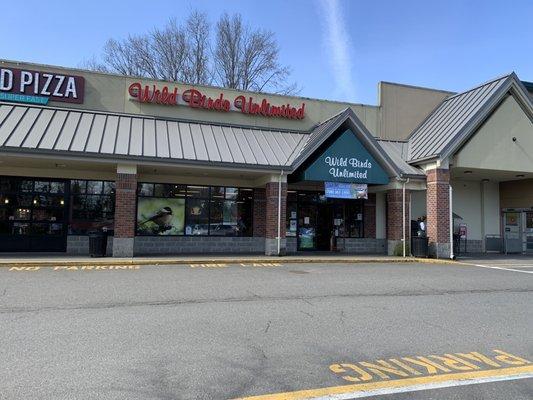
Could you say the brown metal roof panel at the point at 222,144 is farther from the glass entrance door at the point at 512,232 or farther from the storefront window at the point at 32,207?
the glass entrance door at the point at 512,232

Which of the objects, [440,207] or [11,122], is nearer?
[11,122]

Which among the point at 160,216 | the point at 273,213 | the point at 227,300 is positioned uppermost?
the point at 273,213

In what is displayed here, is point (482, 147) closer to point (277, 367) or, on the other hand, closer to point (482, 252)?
point (482, 252)

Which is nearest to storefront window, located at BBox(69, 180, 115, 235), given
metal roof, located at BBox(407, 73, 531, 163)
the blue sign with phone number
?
the blue sign with phone number

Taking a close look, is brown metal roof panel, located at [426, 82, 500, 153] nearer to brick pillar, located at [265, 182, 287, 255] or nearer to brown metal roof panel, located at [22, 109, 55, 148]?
brick pillar, located at [265, 182, 287, 255]

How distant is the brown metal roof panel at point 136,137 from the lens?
55.5 ft

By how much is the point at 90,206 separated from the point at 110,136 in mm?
3314

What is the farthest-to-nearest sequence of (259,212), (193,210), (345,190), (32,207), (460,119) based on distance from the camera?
1. (259,212)
2. (460,119)
3. (193,210)
4. (345,190)
5. (32,207)

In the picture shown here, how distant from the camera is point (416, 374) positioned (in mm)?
5172

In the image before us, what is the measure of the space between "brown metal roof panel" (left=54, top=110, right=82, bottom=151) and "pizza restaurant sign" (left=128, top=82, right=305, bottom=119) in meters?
2.60

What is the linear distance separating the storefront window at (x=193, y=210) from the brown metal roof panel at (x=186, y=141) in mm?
2289

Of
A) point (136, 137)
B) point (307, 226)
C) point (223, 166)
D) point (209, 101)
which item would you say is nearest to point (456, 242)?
point (307, 226)

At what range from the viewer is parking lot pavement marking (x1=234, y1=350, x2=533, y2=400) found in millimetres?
4586

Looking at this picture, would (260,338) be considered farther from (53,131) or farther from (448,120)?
(448,120)
